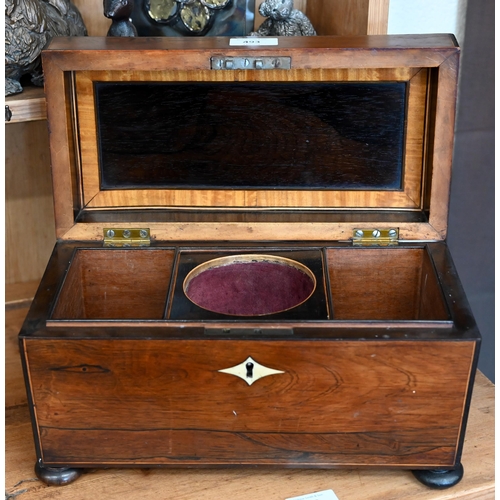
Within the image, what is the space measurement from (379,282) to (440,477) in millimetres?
370

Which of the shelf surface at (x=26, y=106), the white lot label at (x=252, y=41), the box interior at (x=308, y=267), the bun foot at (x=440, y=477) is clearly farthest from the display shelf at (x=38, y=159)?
the bun foot at (x=440, y=477)

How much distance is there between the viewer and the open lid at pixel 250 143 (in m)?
1.34

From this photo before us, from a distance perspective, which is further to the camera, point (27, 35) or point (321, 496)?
point (27, 35)

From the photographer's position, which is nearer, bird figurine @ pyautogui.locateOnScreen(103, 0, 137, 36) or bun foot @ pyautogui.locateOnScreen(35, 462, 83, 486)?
bun foot @ pyautogui.locateOnScreen(35, 462, 83, 486)

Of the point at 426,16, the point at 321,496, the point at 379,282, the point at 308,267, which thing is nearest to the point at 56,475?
the point at 321,496

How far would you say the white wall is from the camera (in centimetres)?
162

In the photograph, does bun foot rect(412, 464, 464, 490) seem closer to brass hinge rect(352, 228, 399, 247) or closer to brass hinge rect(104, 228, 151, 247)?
brass hinge rect(352, 228, 399, 247)

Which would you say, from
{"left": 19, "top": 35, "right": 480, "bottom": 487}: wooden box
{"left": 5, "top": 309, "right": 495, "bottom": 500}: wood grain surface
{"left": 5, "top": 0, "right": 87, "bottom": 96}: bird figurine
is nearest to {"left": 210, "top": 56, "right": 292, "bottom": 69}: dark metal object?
{"left": 19, "top": 35, "right": 480, "bottom": 487}: wooden box

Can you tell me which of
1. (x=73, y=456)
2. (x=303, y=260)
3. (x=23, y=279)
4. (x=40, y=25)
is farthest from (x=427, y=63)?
(x=23, y=279)

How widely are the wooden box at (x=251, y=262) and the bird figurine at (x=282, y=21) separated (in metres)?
0.15

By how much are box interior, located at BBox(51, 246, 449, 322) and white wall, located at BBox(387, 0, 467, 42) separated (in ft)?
1.73

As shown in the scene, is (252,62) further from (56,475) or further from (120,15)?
(56,475)

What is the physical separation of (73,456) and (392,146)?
774 mm

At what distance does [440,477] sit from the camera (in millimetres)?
1221
